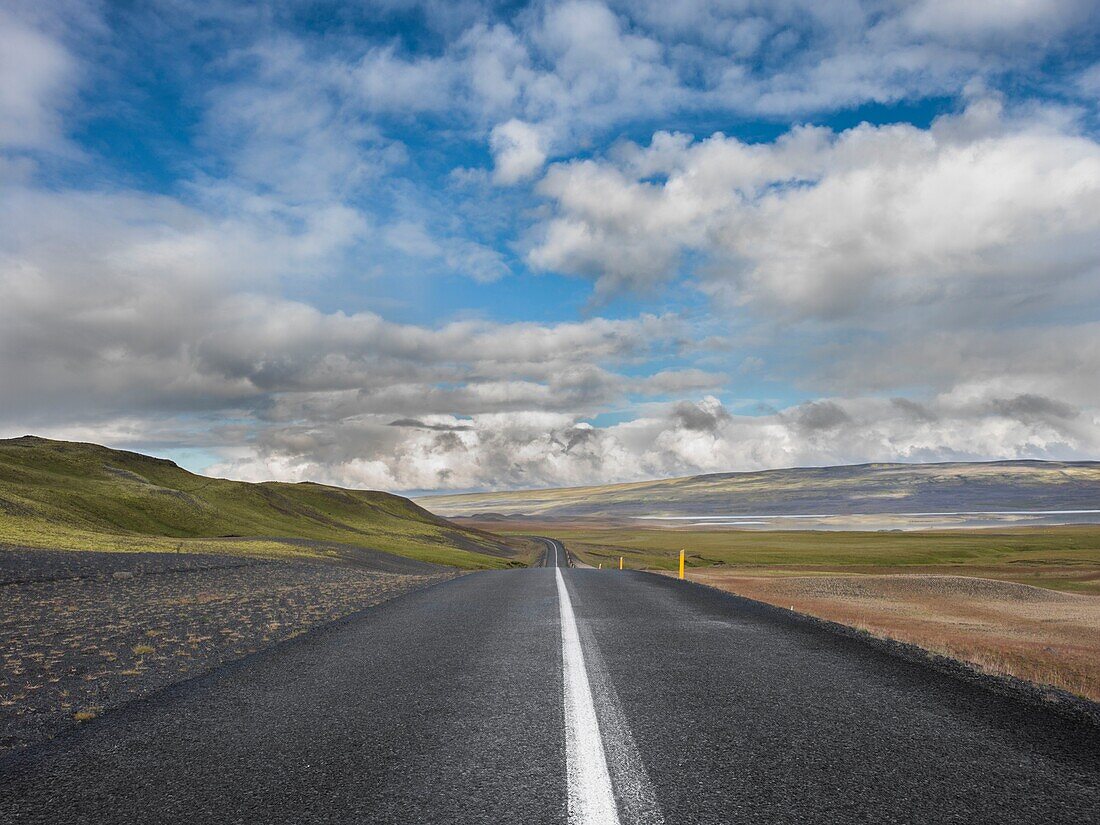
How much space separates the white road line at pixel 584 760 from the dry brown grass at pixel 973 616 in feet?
17.4

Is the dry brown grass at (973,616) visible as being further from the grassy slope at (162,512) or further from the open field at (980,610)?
the grassy slope at (162,512)

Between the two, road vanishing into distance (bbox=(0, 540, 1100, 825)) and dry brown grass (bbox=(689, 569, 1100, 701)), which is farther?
dry brown grass (bbox=(689, 569, 1100, 701))

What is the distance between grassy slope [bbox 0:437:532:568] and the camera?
129 feet

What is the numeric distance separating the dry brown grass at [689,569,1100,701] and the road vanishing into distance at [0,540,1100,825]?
2.85 m

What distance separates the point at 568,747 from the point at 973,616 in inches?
1120

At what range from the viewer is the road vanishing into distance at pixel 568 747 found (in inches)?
158

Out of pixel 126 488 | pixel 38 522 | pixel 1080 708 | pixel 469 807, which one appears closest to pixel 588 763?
pixel 469 807

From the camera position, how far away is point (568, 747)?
5047 millimetres

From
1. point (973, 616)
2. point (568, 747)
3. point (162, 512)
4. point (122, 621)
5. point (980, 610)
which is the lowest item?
point (980, 610)

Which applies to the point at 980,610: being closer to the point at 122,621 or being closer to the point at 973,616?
the point at 973,616

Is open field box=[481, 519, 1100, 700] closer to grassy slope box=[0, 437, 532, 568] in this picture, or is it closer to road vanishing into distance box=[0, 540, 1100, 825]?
road vanishing into distance box=[0, 540, 1100, 825]

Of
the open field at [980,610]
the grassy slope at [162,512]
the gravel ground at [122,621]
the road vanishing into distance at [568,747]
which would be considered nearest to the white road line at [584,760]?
the road vanishing into distance at [568,747]

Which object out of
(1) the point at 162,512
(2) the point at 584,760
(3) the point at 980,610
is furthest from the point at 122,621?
(1) the point at 162,512

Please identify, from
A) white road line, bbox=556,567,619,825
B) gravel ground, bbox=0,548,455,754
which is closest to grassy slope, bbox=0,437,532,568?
gravel ground, bbox=0,548,455,754
